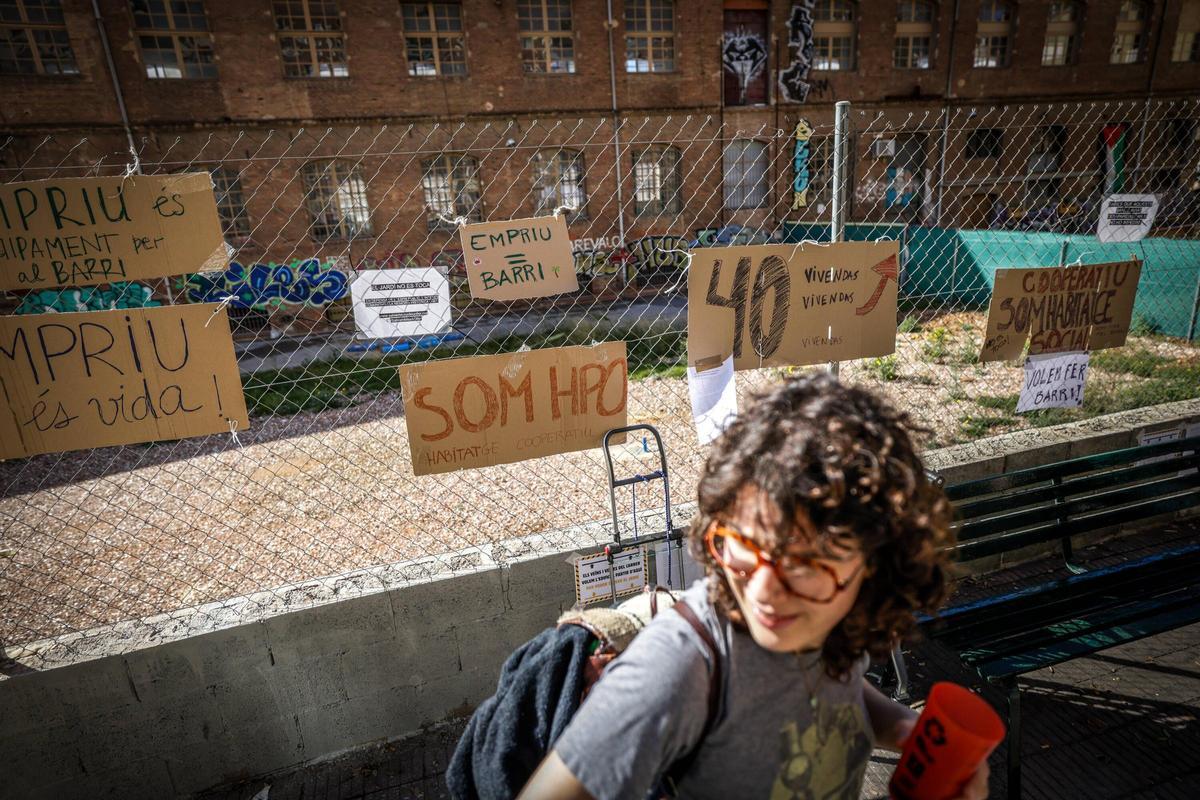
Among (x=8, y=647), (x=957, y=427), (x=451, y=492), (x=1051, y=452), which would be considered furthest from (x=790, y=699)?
(x=957, y=427)

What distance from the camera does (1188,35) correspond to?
21.3 meters

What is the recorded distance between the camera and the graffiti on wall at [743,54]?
1823 cm

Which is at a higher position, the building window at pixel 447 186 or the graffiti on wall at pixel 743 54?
the graffiti on wall at pixel 743 54

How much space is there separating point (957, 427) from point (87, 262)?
250 inches

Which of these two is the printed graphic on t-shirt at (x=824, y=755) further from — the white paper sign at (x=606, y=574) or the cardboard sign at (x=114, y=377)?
the cardboard sign at (x=114, y=377)

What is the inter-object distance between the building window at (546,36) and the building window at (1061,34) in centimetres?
1534

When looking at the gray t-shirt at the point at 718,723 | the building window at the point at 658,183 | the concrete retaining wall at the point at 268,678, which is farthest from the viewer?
the building window at the point at 658,183

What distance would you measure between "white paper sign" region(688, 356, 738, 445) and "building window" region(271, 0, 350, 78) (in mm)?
16228

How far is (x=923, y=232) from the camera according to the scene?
13.6 m

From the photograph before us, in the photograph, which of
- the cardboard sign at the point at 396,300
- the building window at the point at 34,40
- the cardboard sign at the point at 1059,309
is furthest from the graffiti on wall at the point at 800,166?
the cardboard sign at the point at 396,300

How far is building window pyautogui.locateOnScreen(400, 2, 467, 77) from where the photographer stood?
15.6m

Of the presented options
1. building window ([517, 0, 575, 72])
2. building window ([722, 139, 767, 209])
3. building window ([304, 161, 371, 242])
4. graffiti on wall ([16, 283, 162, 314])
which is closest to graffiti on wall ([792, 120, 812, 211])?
building window ([722, 139, 767, 209])

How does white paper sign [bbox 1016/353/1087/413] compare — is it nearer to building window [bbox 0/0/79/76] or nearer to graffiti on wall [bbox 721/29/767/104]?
graffiti on wall [bbox 721/29/767/104]

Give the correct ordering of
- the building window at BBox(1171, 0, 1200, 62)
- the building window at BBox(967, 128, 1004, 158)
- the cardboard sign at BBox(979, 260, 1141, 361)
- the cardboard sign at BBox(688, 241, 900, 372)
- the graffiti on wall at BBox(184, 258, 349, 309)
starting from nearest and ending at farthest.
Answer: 1. the cardboard sign at BBox(688, 241, 900, 372)
2. the cardboard sign at BBox(979, 260, 1141, 361)
3. the graffiti on wall at BBox(184, 258, 349, 309)
4. the building window at BBox(967, 128, 1004, 158)
5. the building window at BBox(1171, 0, 1200, 62)
